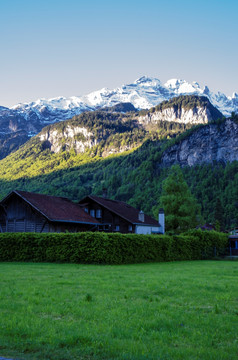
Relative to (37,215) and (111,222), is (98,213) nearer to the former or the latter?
(111,222)

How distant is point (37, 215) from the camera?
4250 centimetres

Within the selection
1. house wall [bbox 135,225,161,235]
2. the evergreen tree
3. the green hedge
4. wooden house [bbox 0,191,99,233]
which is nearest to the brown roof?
wooden house [bbox 0,191,99,233]

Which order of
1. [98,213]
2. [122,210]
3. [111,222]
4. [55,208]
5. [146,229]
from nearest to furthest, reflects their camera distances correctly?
[55,208]
[111,222]
[98,213]
[122,210]
[146,229]

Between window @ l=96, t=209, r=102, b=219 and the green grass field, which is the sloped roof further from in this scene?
the green grass field

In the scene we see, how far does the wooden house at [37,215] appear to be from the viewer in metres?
41.8

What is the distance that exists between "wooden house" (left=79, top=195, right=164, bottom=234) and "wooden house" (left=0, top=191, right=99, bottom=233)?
781cm

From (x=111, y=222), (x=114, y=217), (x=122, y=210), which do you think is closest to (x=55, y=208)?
(x=111, y=222)

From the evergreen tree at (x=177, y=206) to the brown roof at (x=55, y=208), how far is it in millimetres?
18058

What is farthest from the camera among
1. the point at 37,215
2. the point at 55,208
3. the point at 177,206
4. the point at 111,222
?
the point at 177,206

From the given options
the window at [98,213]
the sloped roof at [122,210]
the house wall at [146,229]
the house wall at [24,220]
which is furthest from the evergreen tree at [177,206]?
the house wall at [24,220]

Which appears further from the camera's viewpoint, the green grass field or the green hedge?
the green hedge

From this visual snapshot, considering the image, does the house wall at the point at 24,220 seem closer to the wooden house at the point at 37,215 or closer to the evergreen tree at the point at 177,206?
the wooden house at the point at 37,215

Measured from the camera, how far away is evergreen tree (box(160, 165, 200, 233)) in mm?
60719

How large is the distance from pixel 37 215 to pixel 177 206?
27.9 metres
